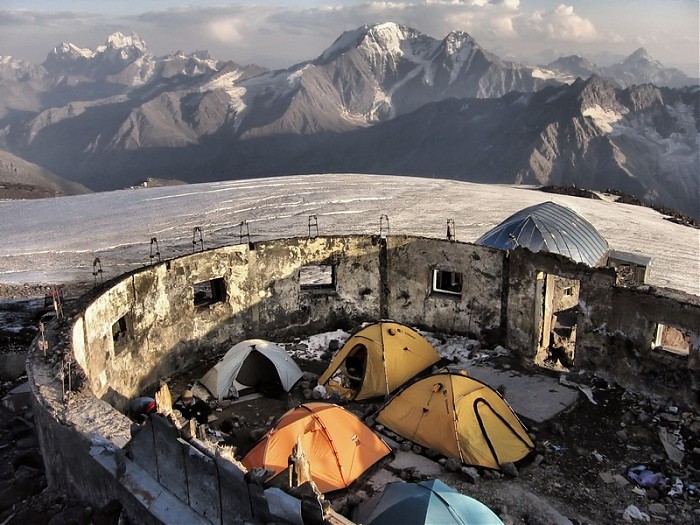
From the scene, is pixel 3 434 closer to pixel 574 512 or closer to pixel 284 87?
pixel 574 512

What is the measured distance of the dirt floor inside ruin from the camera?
9.68 metres

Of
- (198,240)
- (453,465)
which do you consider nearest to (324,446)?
(453,465)

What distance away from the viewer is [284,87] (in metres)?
185

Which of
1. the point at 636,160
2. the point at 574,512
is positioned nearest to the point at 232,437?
the point at 574,512

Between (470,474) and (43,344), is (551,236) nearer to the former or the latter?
(470,474)

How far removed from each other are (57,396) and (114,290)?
3.81m

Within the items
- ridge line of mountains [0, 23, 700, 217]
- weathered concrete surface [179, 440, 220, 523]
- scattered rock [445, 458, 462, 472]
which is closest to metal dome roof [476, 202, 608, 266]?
scattered rock [445, 458, 462, 472]

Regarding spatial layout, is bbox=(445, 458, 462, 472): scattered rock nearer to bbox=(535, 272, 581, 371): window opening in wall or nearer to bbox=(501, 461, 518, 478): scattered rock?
bbox=(501, 461, 518, 478): scattered rock

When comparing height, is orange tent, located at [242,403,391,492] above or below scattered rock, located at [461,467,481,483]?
above

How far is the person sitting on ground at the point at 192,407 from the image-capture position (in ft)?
43.3

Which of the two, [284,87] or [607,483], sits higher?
[284,87]

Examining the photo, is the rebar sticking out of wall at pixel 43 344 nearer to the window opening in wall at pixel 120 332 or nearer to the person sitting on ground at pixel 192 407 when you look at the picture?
the window opening in wall at pixel 120 332

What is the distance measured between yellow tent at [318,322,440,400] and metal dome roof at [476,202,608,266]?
804 cm

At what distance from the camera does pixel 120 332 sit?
13.7 metres
